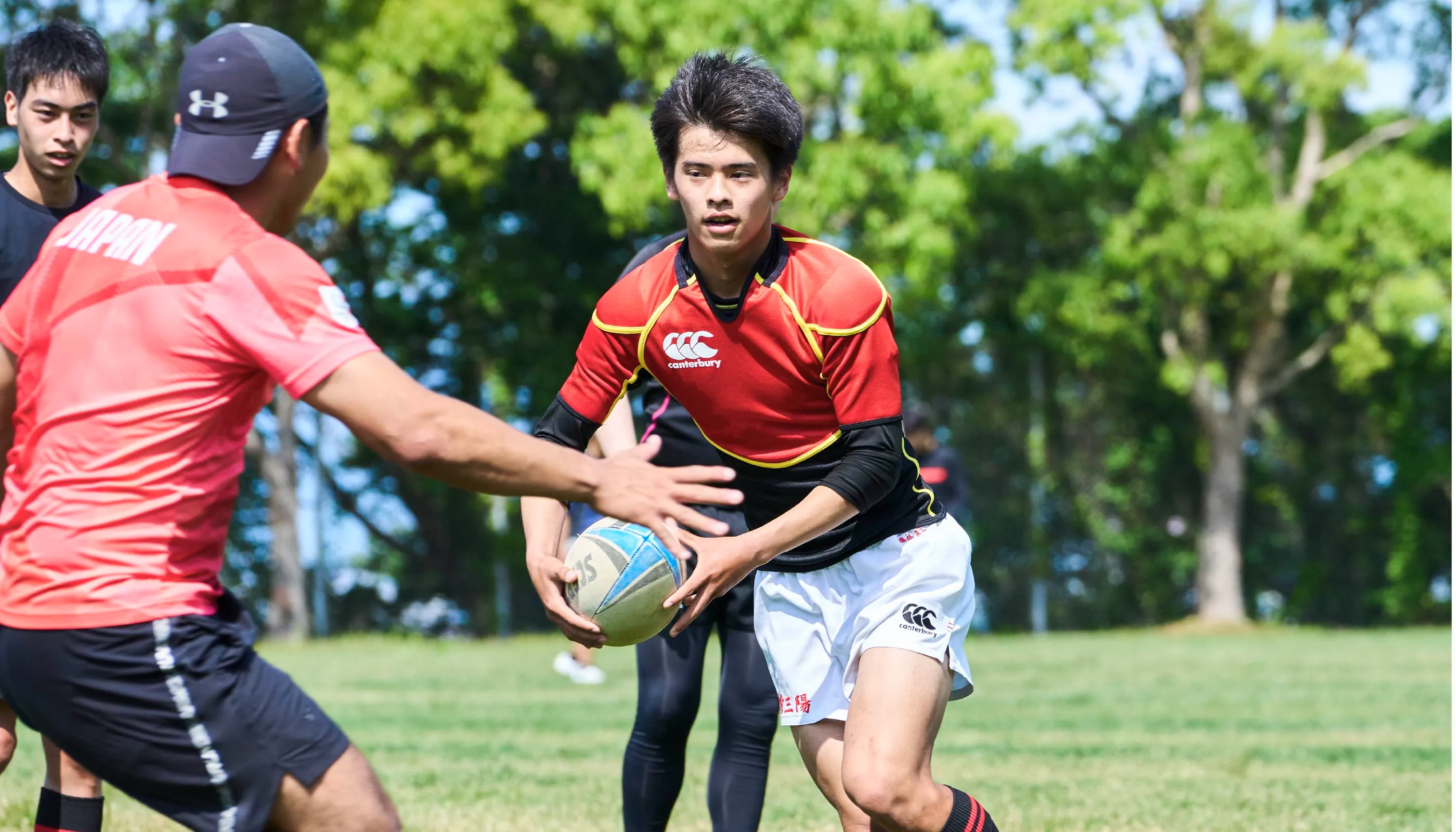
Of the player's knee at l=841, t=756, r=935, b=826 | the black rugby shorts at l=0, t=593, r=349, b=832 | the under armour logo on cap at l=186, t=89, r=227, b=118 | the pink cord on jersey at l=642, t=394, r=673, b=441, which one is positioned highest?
the under armour logo on cap at l=186, t=89, r=227, b=118

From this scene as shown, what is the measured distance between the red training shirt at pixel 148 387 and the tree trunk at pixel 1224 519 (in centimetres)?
2740

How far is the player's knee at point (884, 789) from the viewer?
13.9 feet

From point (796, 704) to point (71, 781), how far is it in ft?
6.69

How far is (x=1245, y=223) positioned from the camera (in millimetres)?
26688

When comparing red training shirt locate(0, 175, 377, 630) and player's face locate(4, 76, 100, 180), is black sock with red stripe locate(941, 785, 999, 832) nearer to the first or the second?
red training shirt locate(0, 175, 377, 630)

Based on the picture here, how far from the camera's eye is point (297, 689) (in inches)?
129

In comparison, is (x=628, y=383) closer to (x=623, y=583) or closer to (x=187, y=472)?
(x=623, y=583)

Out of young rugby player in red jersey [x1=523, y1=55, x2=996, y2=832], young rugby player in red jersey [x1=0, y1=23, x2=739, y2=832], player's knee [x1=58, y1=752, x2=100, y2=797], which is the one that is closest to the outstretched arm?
young rugby player in red jersey [x1=0, y1=23, x2=739, y2=832]

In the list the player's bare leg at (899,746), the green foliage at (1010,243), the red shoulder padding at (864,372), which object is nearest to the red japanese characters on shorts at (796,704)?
the player's bare leg at (899,746)

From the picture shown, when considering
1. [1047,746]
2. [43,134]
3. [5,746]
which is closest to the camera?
[5,746]

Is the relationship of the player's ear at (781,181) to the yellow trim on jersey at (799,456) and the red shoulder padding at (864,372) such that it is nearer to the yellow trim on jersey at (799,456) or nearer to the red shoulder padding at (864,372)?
the red shoulder padding at (864,372)

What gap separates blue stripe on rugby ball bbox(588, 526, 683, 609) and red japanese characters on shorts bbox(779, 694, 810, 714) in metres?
0.55

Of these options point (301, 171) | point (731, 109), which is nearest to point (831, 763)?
point (731, 109)

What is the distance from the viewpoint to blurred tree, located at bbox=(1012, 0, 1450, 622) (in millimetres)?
26984
